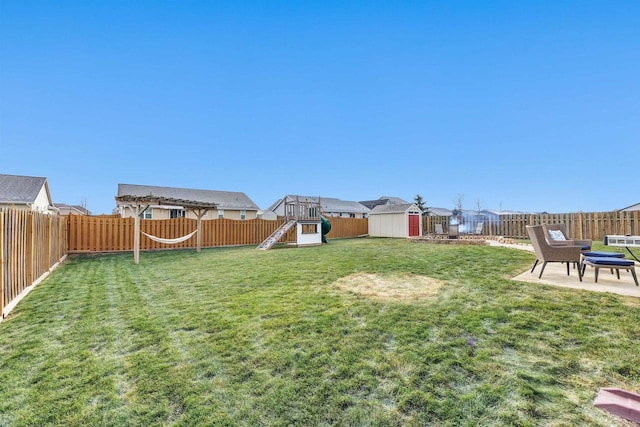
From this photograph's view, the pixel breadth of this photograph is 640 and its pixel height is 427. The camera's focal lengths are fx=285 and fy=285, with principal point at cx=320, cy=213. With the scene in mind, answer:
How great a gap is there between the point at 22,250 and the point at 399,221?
18521mm

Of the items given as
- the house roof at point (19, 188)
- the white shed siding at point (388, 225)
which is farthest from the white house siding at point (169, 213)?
the white shed siding at point (388, 225)

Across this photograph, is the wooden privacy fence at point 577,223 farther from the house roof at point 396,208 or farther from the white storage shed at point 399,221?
the house roof at point 396,208

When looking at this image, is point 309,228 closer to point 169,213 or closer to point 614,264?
point 614,264

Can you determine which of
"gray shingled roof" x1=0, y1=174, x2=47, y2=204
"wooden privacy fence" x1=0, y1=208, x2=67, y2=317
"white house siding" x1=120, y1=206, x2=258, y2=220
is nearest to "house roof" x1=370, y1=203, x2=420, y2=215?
"white house siding" x1=120, y1=206, x2=258, y2=220

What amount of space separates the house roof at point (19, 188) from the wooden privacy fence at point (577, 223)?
26516 mm

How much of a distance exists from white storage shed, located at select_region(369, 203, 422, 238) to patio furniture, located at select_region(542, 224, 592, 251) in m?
11.8

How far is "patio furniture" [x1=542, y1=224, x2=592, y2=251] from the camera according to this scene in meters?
6.45

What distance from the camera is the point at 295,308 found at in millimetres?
3791

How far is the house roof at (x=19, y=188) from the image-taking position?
52.7 ft

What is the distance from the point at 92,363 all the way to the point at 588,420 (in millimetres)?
3732

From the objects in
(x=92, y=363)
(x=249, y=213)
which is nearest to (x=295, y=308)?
(x=92, y=363)

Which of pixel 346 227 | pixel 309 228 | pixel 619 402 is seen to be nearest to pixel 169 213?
pixel 309 228

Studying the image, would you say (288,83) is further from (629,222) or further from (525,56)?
(629,222)

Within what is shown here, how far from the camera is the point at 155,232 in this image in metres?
12.6
